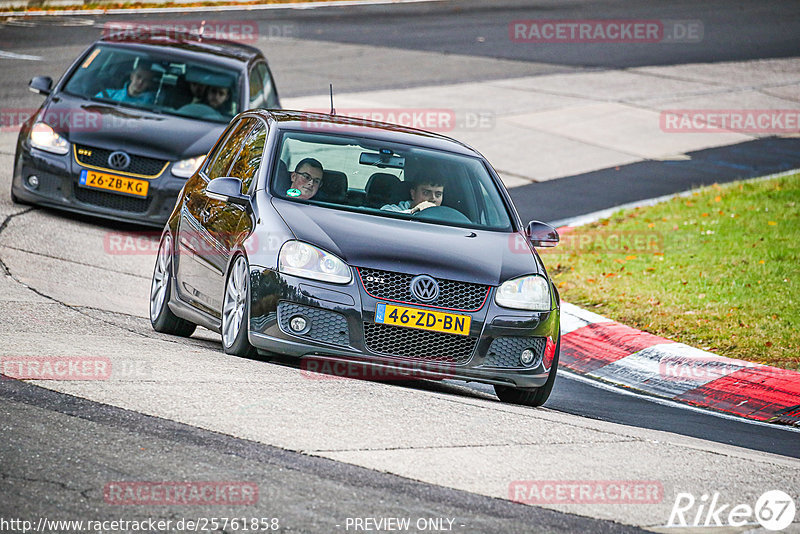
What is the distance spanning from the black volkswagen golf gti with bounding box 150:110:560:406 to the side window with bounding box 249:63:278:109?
5076 mm

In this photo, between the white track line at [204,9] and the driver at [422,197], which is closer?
the driver at [422,197]

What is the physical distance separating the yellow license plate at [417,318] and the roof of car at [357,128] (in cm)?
180

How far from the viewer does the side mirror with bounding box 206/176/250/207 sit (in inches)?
313

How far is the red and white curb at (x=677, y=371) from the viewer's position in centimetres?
876

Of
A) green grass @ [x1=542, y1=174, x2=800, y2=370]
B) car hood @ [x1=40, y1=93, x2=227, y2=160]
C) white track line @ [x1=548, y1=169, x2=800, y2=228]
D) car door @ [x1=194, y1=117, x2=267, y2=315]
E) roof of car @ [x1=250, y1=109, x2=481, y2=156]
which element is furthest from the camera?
white track line @ [x1=548, y1=169, x2=800, y2=228]

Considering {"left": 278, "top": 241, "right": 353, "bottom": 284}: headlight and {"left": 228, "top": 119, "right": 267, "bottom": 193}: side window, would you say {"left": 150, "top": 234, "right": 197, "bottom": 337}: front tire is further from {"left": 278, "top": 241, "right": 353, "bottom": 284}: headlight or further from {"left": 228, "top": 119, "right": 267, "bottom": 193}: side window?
{"left": 278, "top": 241, "right": 353, "bottom": 284}: headlight

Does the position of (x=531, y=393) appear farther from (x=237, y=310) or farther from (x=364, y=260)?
(x=237, y=310)

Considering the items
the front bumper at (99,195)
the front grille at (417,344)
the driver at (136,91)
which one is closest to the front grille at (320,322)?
the front grille at (417,344)

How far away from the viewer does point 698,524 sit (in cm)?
528

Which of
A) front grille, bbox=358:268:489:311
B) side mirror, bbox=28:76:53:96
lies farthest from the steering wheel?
side mirror, bbox=28:76:53:96

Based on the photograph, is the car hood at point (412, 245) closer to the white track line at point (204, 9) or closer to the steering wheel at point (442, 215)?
the steering wheel at point (442, 215)

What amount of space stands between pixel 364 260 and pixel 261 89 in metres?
7.61

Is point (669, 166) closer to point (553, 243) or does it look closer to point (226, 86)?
point (226, 86)

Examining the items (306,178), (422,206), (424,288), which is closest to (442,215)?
(422,206)
